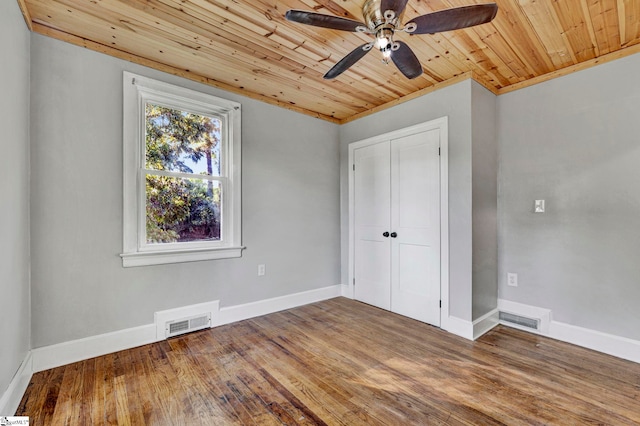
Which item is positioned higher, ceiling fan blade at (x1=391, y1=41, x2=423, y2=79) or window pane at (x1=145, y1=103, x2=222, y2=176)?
ceiling fan blade at (x1=391, y1=41, x2=423, y2=79)

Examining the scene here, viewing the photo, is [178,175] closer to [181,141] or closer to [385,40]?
[181,141]

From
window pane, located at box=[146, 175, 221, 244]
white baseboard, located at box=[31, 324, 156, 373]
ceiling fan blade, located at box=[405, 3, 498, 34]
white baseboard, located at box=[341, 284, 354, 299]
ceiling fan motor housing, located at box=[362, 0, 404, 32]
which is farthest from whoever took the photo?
white baseboard, located at box=[341, 284, 354, 299]

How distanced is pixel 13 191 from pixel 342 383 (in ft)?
7.75

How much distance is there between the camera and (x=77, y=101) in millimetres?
2215

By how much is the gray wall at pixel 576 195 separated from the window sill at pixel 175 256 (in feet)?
9.38

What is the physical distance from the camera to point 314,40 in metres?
2.20

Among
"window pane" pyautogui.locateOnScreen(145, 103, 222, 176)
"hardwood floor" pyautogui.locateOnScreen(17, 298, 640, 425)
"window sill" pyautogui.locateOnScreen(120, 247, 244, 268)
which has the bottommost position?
"hardwood floor" pyautogui.locateOnScreen(17, 298, 640, 425)

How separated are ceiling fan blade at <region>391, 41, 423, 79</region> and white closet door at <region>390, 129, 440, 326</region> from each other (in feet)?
3.34

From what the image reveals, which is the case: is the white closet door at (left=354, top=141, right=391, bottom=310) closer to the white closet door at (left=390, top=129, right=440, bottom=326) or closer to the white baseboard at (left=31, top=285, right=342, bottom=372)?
the white closet door at (left=390, top=129, right=440, bottom=326)

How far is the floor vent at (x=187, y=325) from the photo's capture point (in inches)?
103

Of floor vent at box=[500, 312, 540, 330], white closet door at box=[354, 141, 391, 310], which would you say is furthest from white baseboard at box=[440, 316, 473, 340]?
white closet door at box=[354, 141, 391, 310]

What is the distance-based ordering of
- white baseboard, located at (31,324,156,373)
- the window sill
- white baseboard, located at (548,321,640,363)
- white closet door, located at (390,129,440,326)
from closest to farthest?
1. white baseboard, located at (31,324,156,373)
2. white baseboard, located at (548,321,640,363)
3. the window sill
4. white closet door, located at (390,129,440,326)

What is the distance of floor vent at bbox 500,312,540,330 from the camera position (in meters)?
2.73

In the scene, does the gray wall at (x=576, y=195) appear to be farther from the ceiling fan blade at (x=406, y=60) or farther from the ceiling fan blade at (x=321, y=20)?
the ceiling fan blade at (x=321, y=20)
